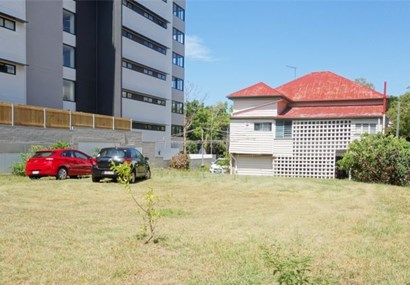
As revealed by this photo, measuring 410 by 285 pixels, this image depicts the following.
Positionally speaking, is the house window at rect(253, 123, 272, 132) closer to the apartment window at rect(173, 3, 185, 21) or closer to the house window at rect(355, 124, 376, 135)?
the house window at rect(355, 124, 376, 135)

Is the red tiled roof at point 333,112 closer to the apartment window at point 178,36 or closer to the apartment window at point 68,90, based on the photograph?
the apartment window at point 68,90

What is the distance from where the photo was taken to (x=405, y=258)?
545 cm

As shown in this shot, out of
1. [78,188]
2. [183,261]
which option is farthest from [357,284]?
[78,188]

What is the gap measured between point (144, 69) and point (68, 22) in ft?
29.0

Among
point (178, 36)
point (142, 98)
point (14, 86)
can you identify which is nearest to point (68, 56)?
point (14, 86)

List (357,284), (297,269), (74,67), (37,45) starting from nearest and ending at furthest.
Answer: (297,269) → (357,284) → (37,45) → (74,67)

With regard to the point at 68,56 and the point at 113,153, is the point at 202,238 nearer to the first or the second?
the point at 113,153

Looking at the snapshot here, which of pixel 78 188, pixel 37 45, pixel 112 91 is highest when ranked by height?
pixel 37 45

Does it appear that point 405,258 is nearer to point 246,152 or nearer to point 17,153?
point 17,153

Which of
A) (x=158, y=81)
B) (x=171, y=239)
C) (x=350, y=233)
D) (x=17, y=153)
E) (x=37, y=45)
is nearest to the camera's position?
(x=171, y=239)

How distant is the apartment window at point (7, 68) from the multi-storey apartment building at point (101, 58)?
60 millimetres

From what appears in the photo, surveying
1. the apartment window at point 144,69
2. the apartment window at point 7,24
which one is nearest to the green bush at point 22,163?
the apartment window at point 7,24

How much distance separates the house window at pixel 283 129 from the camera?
29.0 meters

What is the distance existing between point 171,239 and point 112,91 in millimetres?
27368
